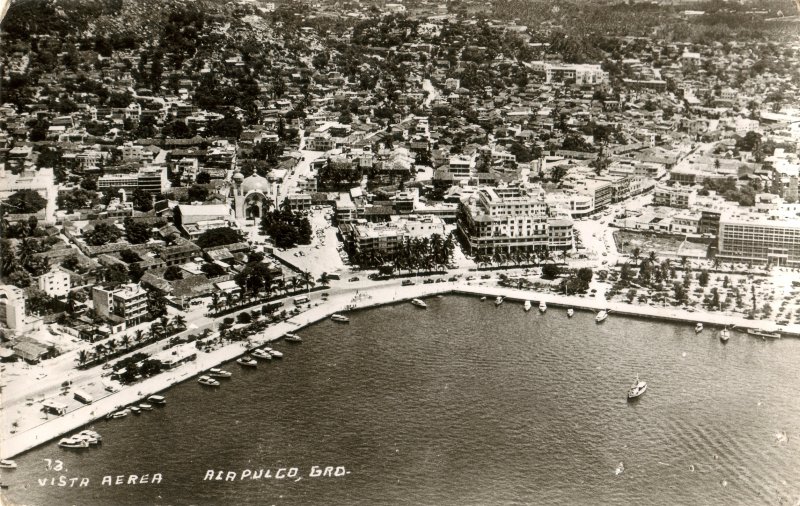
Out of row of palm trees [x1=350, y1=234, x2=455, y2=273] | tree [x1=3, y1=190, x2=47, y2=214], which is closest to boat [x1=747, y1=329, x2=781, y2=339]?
row of palm trees [x1=350, y1=234, x2=455, y2=273]

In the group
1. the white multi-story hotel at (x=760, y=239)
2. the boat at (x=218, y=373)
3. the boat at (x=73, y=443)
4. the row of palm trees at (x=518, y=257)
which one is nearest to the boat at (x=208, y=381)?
the boat at (x=218, y=373)

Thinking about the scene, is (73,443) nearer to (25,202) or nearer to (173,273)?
(173,273)

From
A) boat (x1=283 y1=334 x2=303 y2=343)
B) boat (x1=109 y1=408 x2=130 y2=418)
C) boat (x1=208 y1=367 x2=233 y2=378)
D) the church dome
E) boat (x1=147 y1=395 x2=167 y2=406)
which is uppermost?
the church dome

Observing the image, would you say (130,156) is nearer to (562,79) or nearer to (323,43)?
(323,43)

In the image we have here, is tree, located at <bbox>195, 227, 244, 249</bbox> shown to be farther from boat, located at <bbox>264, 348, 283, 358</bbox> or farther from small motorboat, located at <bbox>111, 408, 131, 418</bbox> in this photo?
small motorboat, located at <bbox>111, 408, 131, 418</bbox>

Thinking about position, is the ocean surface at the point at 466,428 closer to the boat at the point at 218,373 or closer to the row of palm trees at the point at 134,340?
the boat at the point at 218,373
